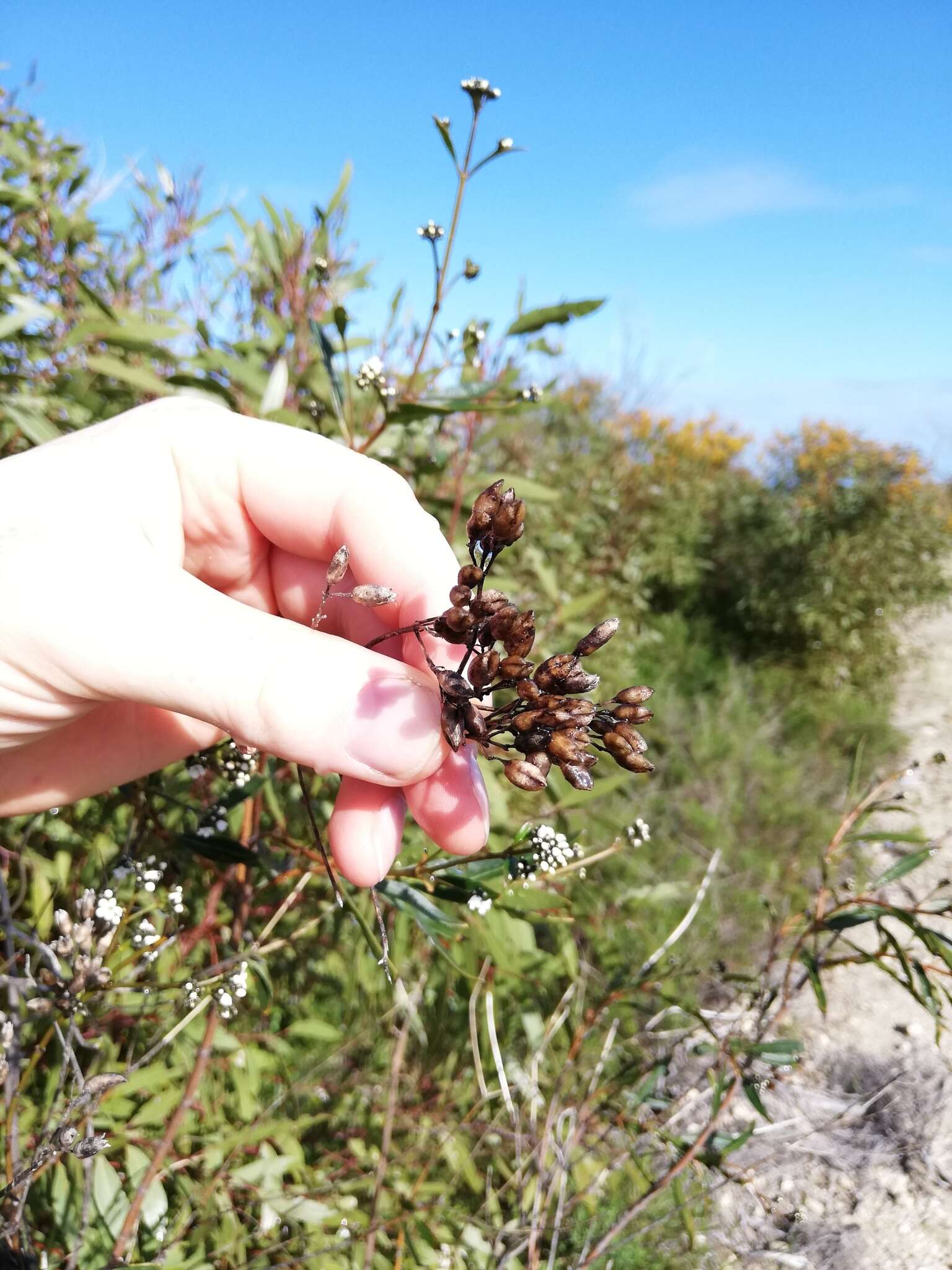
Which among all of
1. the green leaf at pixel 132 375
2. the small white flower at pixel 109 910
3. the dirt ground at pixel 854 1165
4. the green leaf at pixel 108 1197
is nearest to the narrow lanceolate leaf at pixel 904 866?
the dirt ground at pixel 854 1165

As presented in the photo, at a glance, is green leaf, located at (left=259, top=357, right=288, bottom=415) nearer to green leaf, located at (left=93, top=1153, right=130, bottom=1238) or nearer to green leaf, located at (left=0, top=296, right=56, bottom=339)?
green leaf, located at (left=0, top=296, right=56, bottom=339)

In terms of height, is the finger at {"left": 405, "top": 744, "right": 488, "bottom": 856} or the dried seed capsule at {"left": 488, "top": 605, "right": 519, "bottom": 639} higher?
the dried seed capsule at {"left": 488, "top": 605, "right": 519, "bottom": 639}

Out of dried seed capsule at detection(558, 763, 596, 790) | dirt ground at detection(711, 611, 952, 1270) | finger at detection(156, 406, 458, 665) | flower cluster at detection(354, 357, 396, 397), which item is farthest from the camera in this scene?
dirt ground at detection(711, 611, 952, 1270)

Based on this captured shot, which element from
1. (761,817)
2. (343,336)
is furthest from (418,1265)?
(761,817)

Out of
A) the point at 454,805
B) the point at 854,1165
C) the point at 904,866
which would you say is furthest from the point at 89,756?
the point at 854,1165

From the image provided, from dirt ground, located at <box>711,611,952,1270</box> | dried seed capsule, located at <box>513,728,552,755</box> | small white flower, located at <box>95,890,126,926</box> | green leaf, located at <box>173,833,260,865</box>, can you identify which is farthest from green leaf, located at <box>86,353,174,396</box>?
dirt ground, located at <box>711,611,952,1270</box>

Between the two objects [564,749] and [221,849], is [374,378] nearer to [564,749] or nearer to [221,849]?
[221,849]

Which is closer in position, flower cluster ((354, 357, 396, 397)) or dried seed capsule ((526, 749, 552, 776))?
dried seed capsule ((526, 749, 552, 776))
